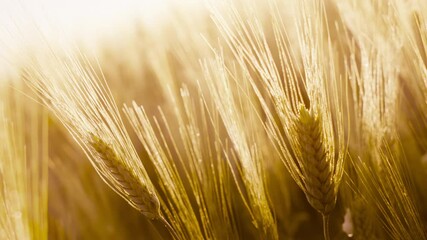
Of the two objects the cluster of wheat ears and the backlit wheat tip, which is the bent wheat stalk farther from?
the backlit wheat tip

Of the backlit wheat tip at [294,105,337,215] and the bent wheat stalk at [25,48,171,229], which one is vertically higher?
the bent wheat stalk at [25,48,171,229]

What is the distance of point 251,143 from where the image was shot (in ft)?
4.30

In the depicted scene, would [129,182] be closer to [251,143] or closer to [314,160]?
[314,160]

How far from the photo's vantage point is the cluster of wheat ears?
0.89 meters

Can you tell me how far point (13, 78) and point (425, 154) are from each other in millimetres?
1172

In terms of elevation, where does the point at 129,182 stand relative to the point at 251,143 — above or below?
above

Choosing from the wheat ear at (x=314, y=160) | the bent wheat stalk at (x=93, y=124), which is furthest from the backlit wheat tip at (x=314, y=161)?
the bent wheat stalk at (x=93, y=124)

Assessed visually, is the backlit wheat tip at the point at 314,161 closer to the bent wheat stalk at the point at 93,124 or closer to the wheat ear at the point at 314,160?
the wheat ear at the point at 314,160

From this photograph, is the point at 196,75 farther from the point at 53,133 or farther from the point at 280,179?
the point at 53,133

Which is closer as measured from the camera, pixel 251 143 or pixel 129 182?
pixel 129 182

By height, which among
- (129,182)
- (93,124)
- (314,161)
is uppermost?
(93,124)

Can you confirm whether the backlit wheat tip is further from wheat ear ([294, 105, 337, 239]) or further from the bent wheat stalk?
the bent wheat stalk

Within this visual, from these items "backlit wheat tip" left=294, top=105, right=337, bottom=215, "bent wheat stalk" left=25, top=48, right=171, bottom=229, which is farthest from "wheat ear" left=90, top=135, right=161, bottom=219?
"backlit wheat tip" left=294, top=105, right=337, bottom=215

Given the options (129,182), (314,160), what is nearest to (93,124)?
(129,182)
